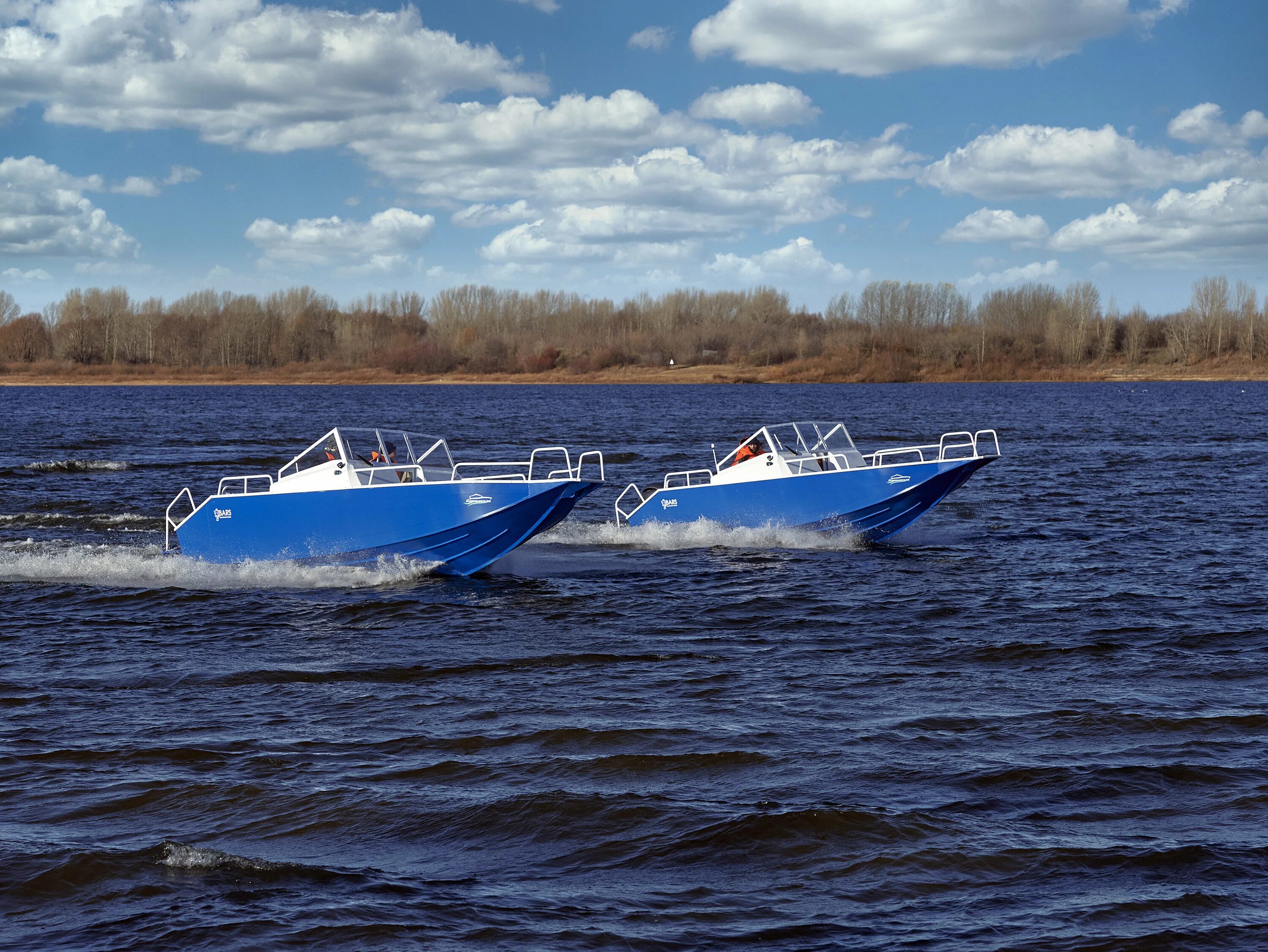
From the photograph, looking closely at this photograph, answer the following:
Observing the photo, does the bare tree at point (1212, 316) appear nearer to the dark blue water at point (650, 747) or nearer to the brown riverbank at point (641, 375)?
the brown riverbank at point (641, 375)

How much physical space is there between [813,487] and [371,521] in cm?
843

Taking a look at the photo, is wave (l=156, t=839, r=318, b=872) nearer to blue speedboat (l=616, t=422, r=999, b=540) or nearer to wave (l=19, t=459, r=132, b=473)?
blue speedboat (l=616, t=422, r=999, b=540)

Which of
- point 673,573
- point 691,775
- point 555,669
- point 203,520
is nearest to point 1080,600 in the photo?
point 673,573

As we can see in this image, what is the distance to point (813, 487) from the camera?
22.4 m

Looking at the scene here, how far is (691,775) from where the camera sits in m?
9.76

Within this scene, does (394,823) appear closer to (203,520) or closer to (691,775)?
(691,775)

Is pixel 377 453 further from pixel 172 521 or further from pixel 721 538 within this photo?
pixel 721 538

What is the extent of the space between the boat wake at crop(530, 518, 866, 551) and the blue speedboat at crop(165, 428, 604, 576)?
178 inches

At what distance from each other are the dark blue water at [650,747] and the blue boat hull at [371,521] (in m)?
0.53

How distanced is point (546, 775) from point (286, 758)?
7.51 ft

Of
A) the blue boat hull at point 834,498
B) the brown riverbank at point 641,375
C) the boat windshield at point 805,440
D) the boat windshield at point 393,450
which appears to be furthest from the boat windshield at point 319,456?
the brown riverbank at point 641,375

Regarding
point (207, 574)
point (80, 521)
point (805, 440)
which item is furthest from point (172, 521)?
point (805, 440)

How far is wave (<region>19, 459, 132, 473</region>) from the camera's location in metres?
38.9

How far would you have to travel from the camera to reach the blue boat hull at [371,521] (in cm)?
1842
